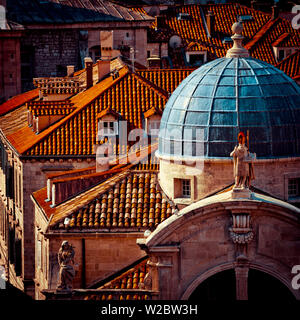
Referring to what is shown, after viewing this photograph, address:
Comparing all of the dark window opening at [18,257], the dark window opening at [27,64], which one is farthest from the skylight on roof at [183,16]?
the dark window opening at [18,257]

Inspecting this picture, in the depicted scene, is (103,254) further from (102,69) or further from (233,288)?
(102,69)

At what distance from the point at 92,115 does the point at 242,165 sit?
1121 inches

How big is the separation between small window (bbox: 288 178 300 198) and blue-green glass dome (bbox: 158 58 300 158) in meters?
1.00

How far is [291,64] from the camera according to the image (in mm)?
117688

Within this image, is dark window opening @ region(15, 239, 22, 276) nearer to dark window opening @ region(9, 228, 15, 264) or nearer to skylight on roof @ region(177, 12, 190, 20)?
dark window opening @ region(9, 228, 15, 264)

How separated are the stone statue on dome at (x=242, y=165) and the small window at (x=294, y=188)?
5410 millimetres

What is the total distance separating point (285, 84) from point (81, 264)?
1011 centimetres

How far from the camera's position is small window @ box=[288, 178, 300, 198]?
62.2 m

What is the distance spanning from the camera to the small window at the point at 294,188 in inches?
2450

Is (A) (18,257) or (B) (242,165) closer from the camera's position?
(B) (242,165)

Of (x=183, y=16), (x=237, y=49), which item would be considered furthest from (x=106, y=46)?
(x=237, y=49)

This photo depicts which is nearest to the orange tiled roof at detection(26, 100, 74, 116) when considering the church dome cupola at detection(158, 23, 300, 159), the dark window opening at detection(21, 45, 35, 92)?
the church dome cupola at detection(158, 23, 300, 159)

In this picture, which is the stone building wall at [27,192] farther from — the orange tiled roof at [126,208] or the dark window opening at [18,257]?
the orange tiled roof at [126,208]

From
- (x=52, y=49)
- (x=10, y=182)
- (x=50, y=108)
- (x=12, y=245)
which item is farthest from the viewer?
(x=52, y=49)
